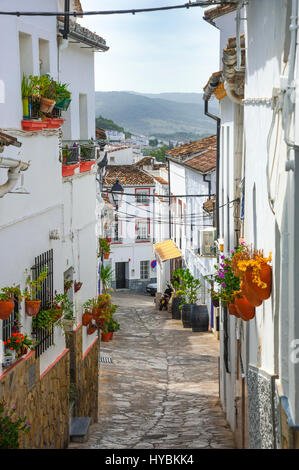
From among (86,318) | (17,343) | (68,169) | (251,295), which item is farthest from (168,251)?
(251,295)

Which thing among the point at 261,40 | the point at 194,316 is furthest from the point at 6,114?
the point at 194,316

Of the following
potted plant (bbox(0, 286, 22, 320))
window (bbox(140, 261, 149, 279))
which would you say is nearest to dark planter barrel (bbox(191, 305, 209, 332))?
potted plant (bbox(0, 286, 22, 320))

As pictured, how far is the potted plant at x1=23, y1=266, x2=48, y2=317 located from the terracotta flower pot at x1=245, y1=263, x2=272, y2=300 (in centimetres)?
357

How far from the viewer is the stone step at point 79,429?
44.5ft

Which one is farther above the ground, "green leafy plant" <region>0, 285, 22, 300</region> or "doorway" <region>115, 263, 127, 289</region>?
"green leafy plant" <region>0, 285, 22, 300</region>

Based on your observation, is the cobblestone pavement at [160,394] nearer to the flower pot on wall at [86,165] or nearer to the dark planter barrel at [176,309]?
the dark planter barrel at [176,309]

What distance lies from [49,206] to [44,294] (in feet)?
5.00

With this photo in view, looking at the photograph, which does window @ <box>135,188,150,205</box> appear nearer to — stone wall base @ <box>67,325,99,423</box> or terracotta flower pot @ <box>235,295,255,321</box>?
stone wall base @ <box>67,325,99,423</box>

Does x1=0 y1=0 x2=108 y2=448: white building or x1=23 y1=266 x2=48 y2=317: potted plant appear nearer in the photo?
x1=0 y1=0 x2=108 y2=448: white building

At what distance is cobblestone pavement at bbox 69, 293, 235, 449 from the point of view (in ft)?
44.9

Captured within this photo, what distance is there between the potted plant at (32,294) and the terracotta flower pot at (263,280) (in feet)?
11.7

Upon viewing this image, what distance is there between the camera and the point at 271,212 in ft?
25.9

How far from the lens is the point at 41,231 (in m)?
11.4
